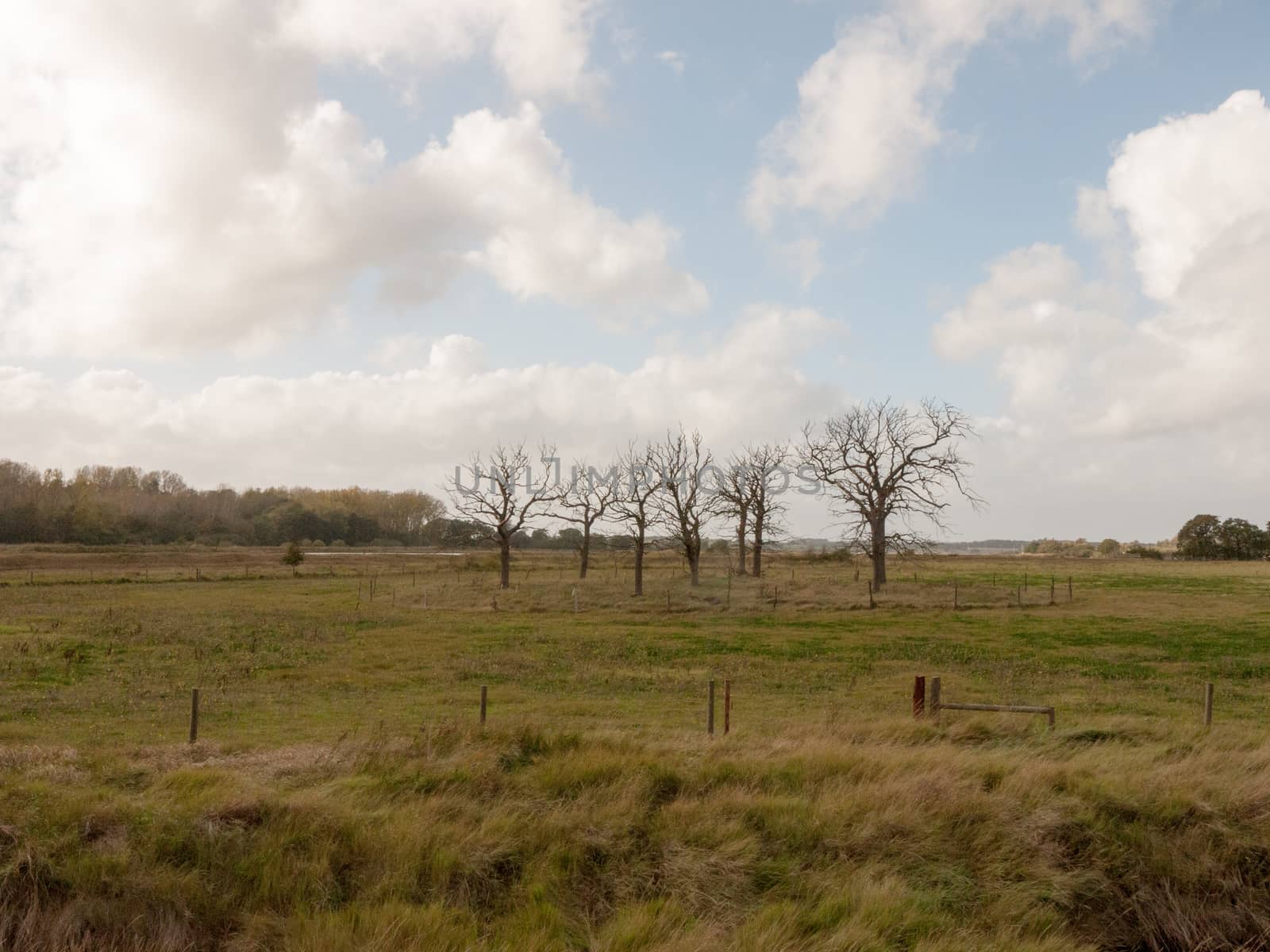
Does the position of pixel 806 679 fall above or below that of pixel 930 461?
below

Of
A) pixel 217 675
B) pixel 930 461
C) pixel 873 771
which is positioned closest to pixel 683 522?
pixel 930 461

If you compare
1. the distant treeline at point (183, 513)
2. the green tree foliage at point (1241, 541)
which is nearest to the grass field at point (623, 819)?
the distant treeline at point (183, 513)

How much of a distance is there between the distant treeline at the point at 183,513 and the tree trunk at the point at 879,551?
106ft

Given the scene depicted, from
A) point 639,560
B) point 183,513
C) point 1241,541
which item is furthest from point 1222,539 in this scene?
point 183,513

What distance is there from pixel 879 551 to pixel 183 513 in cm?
13064

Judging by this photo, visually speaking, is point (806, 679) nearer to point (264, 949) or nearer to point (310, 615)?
point (264, 949)

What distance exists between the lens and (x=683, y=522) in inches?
Result: 2058

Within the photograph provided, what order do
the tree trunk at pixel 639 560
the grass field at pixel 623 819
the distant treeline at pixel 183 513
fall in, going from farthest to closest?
the distant treeline at pixel 183 513 < the tree trunk at pixel 639 560 < the grass field at pixel 623 819

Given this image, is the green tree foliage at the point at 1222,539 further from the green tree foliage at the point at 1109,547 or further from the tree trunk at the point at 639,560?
the tree trunk at the point at 639,560

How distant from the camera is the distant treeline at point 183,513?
4405 inches

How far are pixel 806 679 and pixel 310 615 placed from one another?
Answer: 24.0 metres

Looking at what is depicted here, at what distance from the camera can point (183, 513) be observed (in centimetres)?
14275

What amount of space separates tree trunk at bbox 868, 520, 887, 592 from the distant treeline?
1270 inches

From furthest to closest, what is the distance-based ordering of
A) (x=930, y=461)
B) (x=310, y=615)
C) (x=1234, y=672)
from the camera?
1. (x=930, y=461)
2. (x=310, y=615)
3. (x=1234, y=672)
